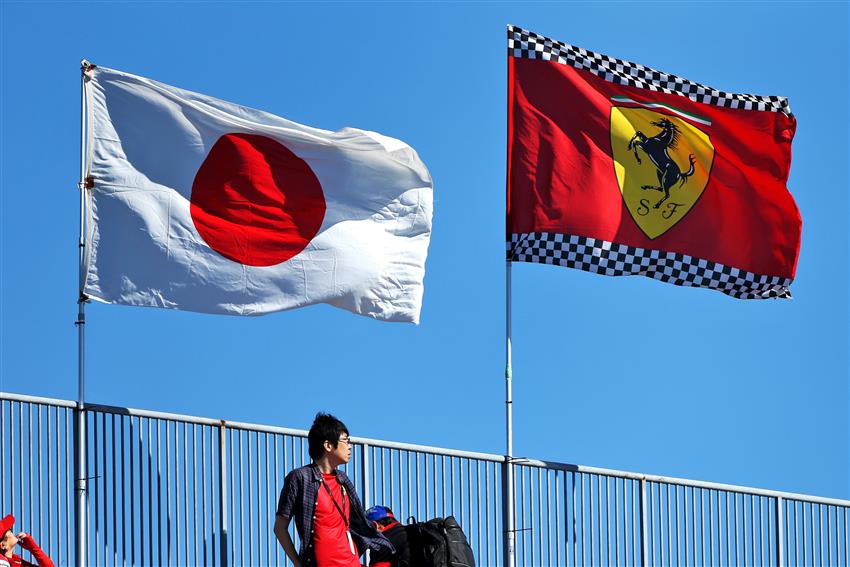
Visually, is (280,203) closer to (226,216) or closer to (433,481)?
(226,216)

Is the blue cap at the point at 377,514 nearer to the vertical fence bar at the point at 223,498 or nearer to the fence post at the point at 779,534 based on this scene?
the vertical fence bar at the point at 223,498

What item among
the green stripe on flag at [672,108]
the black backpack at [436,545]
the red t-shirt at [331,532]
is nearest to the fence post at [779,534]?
the green stripe on flag at [672,108]

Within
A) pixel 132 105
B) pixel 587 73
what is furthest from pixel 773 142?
pixel 132 105

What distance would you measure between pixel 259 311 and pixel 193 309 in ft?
2.22

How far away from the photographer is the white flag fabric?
1697 centimetres

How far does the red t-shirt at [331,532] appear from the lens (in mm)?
13555

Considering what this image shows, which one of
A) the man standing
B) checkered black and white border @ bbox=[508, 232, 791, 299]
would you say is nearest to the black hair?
the man standing

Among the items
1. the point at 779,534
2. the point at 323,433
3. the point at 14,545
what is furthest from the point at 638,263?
the point at 14,545

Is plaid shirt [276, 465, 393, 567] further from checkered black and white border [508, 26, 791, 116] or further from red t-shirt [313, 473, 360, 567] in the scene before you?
checkered black and white border [508, 26, 791, 116]

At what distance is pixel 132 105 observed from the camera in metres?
17.3

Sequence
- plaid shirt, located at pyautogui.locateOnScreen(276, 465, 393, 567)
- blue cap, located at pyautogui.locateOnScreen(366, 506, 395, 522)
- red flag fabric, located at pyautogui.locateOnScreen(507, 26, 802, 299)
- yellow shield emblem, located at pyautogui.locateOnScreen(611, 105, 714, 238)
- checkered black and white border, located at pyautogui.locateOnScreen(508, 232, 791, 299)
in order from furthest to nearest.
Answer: yellow shield emblem, located at pyautogui.locateOnScreen(611, 105, 714, 238)
red flag fabric, located at pyautogui.locateOnScreen(507, 26, 802, 299)
checkered black and white border, located at pyautogui.locateOnScreen(508, 232, 791, 299)
blue cap, located at pyautogui.locateOnScreen(366, 506, 395, 522)
plaid shirt, located at pyautogui.locateOnScreen(276, 465, 393, 567)

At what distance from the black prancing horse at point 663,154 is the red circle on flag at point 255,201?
360 centimetres

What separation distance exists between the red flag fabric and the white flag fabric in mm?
1330

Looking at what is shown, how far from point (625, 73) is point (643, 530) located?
16.1 ft
